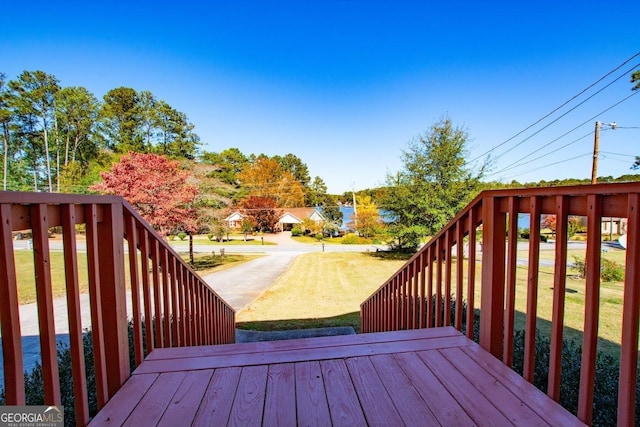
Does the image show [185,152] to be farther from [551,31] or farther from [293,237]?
[551,31]

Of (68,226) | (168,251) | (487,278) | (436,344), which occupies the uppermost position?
(68,226)

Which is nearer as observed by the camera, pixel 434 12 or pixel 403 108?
pixel 434 12

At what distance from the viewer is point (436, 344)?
6.08 feet

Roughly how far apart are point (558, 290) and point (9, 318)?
6.55 ft

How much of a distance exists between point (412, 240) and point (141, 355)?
14.5 meters

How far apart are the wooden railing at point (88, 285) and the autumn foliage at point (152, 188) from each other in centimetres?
1031

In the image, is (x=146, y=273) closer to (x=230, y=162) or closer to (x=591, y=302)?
(x=591, y=302)

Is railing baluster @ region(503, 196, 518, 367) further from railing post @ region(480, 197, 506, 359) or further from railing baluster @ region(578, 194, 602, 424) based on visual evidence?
railing baluster @ region(578, 194, 602, 424)

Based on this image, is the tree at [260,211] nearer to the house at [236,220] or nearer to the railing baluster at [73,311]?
the house at [236,220]

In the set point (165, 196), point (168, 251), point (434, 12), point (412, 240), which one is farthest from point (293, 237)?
point (168, 251)

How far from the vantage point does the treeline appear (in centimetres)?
2381

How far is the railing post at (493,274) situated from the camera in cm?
169

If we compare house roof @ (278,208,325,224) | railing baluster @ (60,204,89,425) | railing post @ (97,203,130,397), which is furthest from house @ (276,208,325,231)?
railing baluster @ (60,204,89,425)

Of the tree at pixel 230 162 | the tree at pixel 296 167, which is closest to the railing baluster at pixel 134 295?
the tree at pixel 230 162
